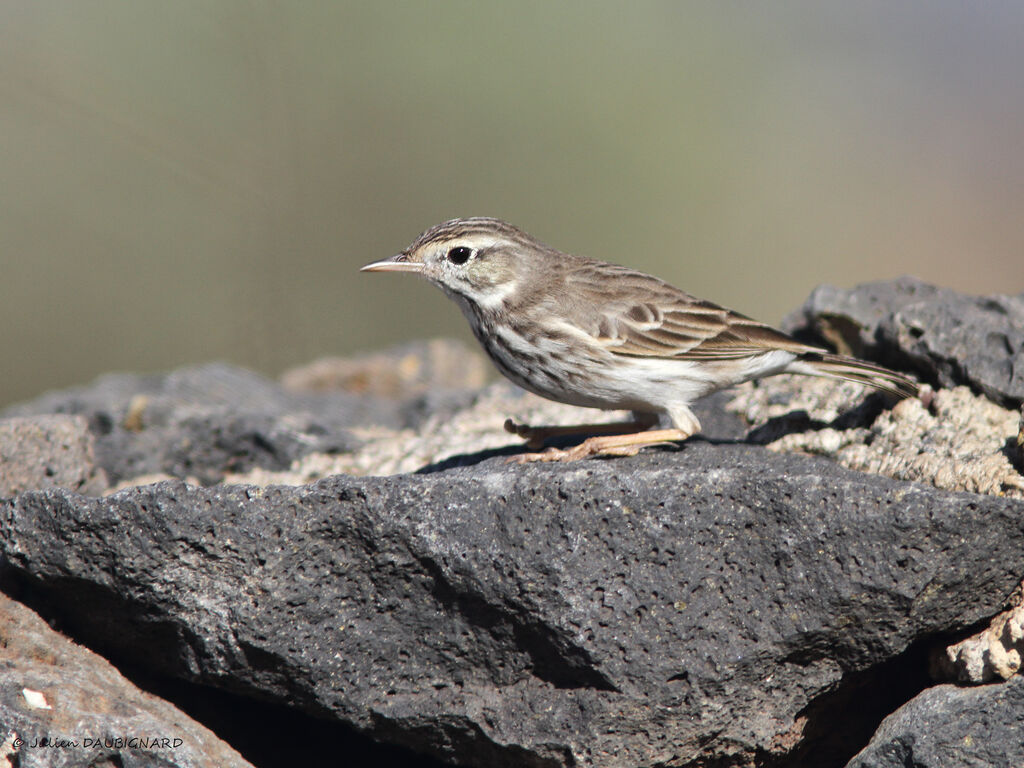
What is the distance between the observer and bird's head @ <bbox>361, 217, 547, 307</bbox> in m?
6.78

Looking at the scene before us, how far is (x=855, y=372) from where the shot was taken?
6.49m

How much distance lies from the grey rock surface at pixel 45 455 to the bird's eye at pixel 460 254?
250cm

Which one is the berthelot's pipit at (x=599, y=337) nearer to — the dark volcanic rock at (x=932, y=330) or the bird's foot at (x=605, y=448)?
the bird's foot at (x=605, y=448)

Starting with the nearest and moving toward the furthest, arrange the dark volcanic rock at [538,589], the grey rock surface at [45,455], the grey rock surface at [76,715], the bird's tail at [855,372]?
the grey rock surface at [76,715], the dark volcanic rock at [538,589], the grey rock surface at [45,455], the bird's tail at [855,372]

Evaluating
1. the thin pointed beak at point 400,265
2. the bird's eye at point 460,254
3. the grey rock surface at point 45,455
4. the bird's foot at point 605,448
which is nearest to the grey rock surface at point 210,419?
the grey rock surface at point 45,455

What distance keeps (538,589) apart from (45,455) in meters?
3.34

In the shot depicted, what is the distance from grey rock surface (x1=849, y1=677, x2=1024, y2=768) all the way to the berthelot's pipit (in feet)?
6.92

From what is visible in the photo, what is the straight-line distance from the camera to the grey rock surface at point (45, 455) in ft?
20.2

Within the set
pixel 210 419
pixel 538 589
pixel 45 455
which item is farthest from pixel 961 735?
pixel 210 419

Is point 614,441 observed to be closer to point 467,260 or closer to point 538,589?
point 467,260

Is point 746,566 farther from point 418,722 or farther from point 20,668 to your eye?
point 20,668

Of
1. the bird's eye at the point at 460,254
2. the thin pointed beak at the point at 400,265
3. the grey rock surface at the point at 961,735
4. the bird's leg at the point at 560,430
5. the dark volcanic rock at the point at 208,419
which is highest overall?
the bird's eye at the point at 460,254

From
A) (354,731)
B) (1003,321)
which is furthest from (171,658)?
(1003,321)

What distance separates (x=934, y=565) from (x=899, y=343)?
7.22 ft
